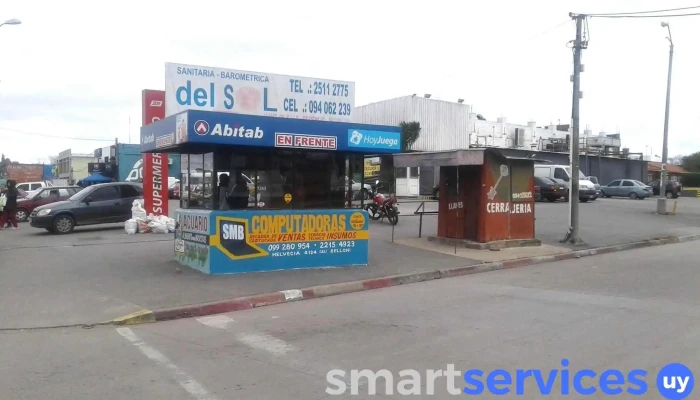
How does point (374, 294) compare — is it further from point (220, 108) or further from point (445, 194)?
point (445, 194)

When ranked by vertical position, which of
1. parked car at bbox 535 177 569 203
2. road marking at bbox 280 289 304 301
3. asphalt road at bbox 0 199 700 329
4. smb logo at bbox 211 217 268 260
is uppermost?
parked car at bbox 535 177 569 203

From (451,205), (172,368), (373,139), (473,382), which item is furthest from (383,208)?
(473,382)

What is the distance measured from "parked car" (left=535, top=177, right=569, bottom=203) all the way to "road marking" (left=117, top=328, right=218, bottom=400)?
30.7 meters

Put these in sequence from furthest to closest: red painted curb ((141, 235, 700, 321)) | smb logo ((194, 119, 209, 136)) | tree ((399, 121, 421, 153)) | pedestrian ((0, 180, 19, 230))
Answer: tree ((399, 121, 421, 153)) → pedestrian ((0, 180, 19, 230)) → smb logo ((194, 119, 209, 136)) → red painted curb ((141, 235, 700, 321))

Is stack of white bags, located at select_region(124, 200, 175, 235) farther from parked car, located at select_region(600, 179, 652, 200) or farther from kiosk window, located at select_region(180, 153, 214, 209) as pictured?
parked car, located at select_region(600, 179, 652, 200)

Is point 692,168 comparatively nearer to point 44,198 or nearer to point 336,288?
point 44,198

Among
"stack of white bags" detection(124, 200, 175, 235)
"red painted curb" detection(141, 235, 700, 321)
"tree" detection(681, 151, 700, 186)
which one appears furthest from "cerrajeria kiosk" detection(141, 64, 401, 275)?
"tree" detection(681, 151, 700, 186)

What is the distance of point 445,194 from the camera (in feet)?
60.9

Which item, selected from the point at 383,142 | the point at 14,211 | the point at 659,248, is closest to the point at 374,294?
the point at 383,142

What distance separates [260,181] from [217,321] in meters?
4.20

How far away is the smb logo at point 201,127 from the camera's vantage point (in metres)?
11.7

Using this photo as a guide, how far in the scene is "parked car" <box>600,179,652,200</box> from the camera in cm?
4559

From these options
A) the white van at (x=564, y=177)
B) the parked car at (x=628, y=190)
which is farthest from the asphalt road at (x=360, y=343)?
the parked car at (x=628, y=190)

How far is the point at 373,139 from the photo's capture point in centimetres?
1382
